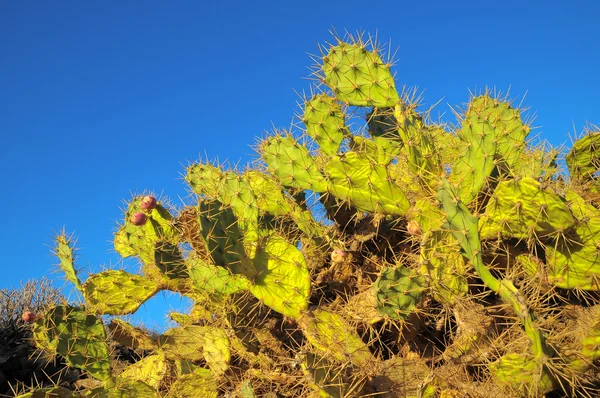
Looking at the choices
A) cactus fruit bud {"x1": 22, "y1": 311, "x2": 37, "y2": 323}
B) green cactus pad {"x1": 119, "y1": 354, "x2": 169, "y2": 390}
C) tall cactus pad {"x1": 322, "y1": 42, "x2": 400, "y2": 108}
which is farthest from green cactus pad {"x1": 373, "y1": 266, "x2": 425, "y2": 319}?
cactus fruit bud {"x1": 22, "y1": 311, "x2": 37, "y2": 323}

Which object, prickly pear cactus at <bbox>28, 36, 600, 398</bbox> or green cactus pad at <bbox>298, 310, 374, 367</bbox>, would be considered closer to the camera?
prickly pear cactus at <bbox>28, 36, 600, 398</bbox>

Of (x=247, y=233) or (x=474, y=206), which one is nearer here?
(x=474, y=206)

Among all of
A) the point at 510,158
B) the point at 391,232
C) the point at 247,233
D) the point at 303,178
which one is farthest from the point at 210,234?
the point at 510,158

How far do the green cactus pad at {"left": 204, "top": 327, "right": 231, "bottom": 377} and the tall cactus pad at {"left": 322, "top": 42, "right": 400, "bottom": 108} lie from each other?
158 centimetres

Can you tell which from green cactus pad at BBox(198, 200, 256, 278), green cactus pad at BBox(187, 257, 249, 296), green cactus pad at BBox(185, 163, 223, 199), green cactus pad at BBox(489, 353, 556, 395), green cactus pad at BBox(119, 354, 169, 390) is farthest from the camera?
green cactus pad at BBox(185, 163, 223, 199)

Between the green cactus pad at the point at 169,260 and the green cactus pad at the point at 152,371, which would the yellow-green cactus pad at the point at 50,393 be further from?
the green cactus pad at the point at 169,260

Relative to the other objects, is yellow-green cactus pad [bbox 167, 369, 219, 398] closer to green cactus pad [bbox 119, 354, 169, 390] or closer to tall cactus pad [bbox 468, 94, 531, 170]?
green cactus pad [bbox 119, 354, 169, 390]

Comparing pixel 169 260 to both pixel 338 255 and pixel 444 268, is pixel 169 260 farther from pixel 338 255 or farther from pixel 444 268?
pixel 444 268

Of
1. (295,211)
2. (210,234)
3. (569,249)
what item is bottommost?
(569,249)

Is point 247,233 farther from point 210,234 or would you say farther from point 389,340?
point 389,340

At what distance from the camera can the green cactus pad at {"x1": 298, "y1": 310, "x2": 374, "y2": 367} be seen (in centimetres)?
259

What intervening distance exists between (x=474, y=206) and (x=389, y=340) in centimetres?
86

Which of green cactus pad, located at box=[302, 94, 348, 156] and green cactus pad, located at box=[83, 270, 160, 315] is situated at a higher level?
green cactus pad, located at box=[302, 94, 348, 156]

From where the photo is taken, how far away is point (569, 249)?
2.62m
